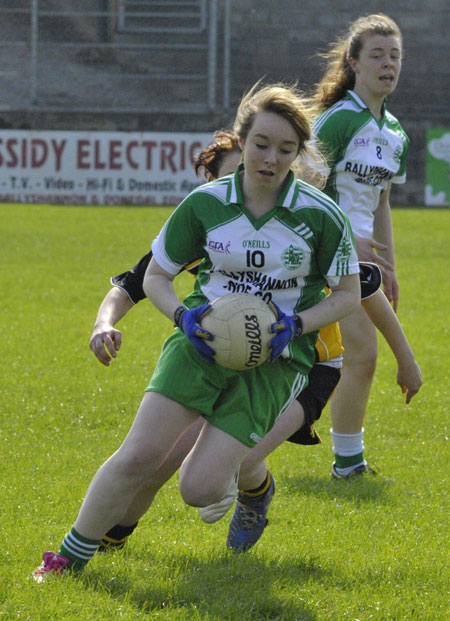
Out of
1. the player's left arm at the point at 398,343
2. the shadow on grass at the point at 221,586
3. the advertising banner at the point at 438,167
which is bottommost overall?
the advertising banner at the point at 438,167

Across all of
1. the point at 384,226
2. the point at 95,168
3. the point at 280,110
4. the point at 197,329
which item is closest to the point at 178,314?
the point at 197,329

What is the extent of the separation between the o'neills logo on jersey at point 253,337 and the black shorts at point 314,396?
0.65 meters

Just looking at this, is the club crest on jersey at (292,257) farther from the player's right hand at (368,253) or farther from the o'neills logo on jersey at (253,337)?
the player's right hand at (368,253)

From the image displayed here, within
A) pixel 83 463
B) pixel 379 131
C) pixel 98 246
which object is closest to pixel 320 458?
pixel 83 463

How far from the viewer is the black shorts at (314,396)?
4109mm

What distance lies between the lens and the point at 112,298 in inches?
160

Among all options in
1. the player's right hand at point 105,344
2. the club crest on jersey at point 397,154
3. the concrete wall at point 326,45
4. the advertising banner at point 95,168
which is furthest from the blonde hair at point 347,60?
the concrete wall at point 326,45

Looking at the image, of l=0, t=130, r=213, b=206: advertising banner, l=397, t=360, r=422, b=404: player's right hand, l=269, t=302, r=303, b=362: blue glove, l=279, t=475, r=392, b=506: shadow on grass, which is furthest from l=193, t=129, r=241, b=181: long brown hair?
l=0, t=130, r=213, b=206: advertising banner

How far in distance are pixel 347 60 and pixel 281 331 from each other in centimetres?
228

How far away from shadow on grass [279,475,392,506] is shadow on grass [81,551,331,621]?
979mm

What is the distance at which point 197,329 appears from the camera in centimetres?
350

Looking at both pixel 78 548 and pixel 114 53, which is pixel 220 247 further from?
pixel 114 53

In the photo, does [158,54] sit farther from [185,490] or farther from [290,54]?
[185,490]

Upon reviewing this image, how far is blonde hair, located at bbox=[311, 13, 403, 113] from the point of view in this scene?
205 inches
